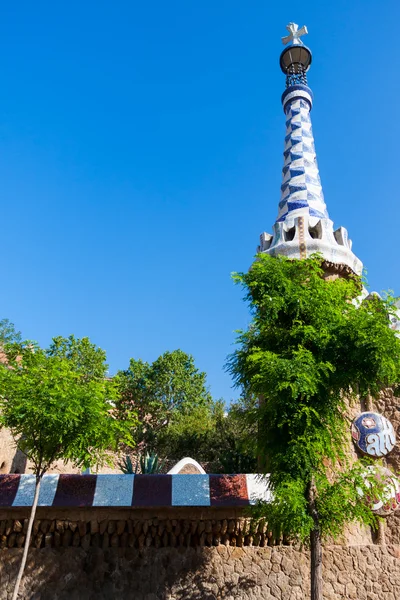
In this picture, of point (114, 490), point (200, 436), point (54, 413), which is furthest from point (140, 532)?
point (200, 436)

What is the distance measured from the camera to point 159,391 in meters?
19.7

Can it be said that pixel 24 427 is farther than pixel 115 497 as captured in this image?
No

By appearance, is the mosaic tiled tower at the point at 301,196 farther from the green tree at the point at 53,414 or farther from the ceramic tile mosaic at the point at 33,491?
the ceramic tile mosaic at the point at 33,491

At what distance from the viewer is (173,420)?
19375mm

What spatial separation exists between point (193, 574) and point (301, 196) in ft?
24.6

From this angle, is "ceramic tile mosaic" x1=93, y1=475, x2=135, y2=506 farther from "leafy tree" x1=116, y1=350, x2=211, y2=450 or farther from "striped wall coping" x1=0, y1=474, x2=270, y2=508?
"leafy tree" x1=116, y1=350, x2=211, y2=450

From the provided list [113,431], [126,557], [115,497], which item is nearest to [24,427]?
[113,431]

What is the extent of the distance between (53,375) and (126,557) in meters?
2.82

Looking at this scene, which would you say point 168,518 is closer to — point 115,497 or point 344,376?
point 115,497

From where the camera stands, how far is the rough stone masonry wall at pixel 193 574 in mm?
6344

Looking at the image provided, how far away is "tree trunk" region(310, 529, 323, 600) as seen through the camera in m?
5.32

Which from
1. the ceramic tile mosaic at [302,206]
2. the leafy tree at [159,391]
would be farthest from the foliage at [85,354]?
the ceramic tile mosaic at [302,206]

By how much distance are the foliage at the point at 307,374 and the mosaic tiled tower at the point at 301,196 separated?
7.55ft

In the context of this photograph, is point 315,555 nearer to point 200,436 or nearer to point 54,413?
point 54,413
